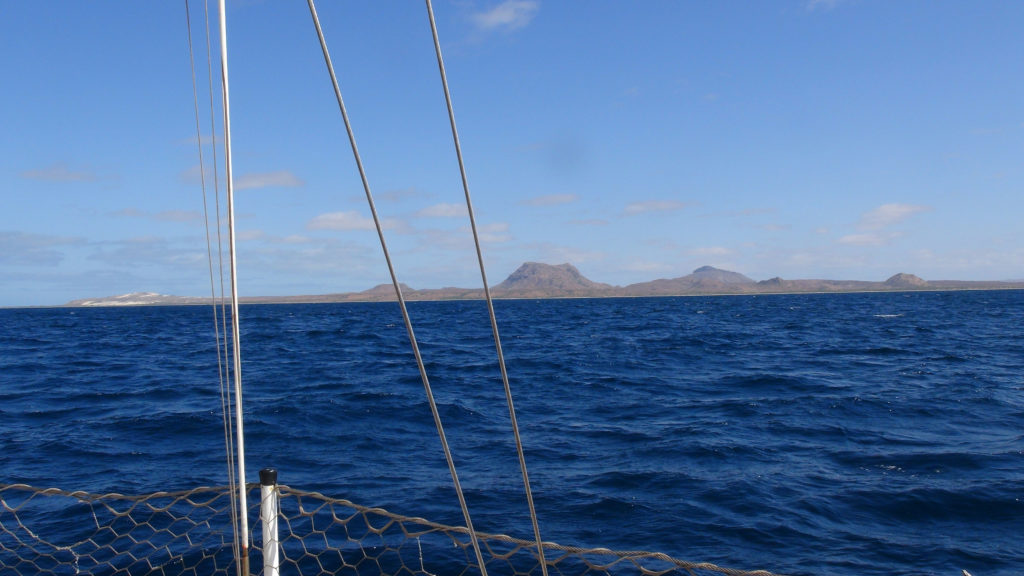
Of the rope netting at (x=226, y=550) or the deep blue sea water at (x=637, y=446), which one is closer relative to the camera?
the rope netting at (x=226, y=550)

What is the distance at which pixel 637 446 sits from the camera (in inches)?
452

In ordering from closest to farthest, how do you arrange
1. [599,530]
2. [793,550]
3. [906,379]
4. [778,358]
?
1. [793,550]
2. [599,530]
3. [906,379]
4. [778,358]

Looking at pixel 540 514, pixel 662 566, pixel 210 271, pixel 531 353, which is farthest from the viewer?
pixel 531 353

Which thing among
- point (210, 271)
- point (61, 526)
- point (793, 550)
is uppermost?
point (210, 271)

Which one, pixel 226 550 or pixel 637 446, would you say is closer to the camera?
pixel 226 550

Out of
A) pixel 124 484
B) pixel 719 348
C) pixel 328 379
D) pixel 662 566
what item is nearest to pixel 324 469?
pixel 124 484

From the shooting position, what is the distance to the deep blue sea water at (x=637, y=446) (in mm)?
7723

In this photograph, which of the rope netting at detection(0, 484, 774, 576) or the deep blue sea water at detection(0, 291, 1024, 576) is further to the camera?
the deep blue sea water at detection(0, 291, 1024, 576)

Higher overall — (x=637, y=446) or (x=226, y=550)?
(x=226, y=550)

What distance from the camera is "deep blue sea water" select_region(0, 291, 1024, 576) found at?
25.3 ft

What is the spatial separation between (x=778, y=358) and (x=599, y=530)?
18.5 meters

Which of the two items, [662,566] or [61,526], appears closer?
[662,566]

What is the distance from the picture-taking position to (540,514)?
8328mm

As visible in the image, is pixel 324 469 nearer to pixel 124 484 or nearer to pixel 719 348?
pixel 124 484
